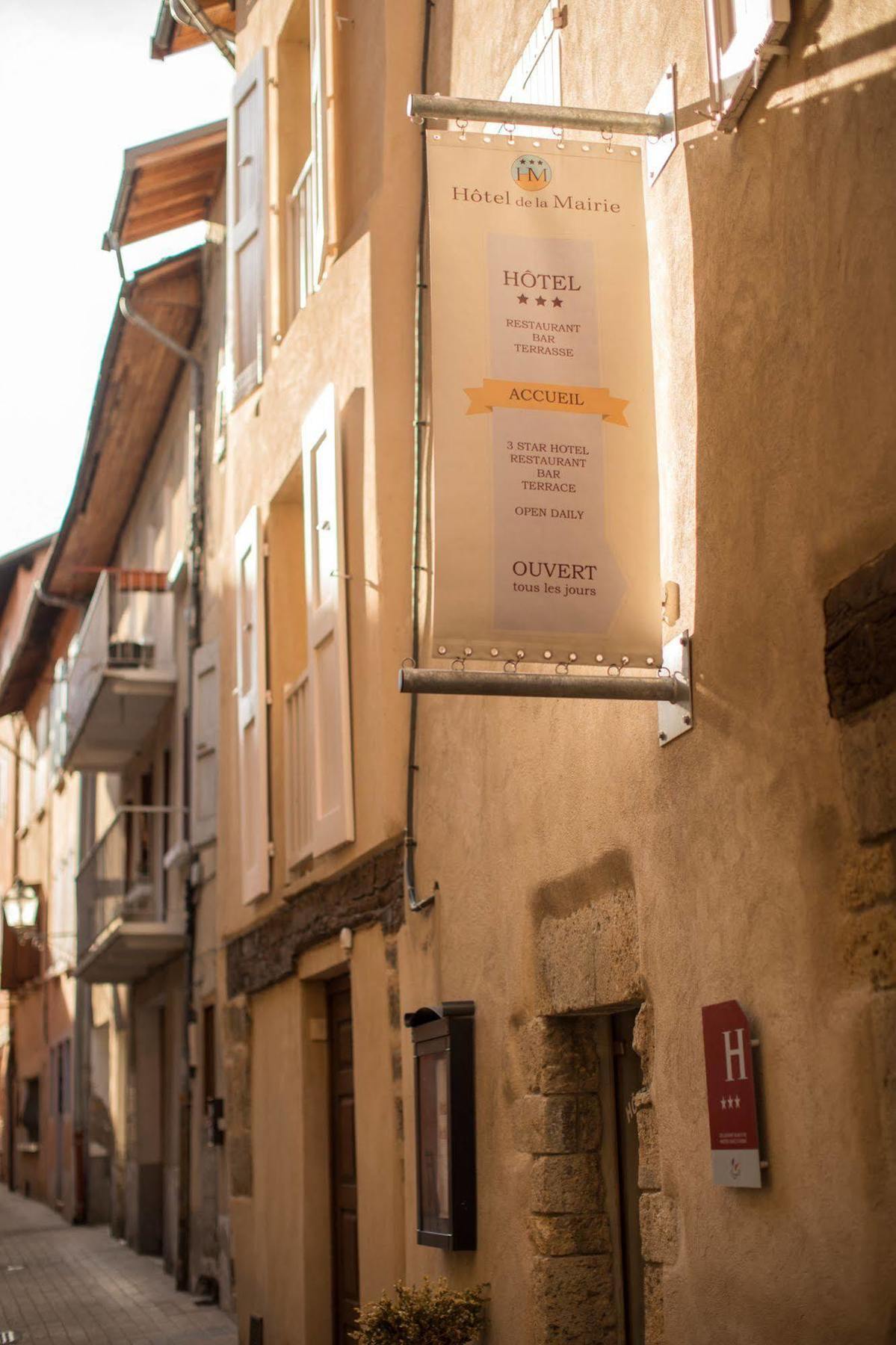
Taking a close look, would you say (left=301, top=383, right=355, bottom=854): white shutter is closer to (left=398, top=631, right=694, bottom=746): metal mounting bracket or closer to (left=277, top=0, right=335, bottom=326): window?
(left=277, top=0, right=335, bottom=326): window

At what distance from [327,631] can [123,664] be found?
8045mm

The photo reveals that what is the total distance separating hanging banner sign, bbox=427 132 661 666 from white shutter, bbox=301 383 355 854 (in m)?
3.62

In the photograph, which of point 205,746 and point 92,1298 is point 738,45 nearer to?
point 205,746

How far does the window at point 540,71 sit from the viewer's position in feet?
20.4

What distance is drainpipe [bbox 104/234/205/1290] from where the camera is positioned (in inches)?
549

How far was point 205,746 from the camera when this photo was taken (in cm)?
1355

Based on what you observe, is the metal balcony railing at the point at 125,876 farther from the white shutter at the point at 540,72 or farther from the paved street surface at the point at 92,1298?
the white shutter at the point at 540,72

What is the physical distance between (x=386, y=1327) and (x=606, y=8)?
15.2 feet

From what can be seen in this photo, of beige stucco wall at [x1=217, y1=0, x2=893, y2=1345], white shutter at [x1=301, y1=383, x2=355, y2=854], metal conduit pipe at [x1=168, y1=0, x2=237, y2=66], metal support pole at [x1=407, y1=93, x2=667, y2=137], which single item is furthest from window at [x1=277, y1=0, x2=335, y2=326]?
metal support pole at [x1=407, y1=93, x2=667, y2=137]

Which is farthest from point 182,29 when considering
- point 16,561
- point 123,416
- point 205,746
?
point 16,561

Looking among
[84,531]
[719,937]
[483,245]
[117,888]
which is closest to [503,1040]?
[719,937]

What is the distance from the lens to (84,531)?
20812 millimetres

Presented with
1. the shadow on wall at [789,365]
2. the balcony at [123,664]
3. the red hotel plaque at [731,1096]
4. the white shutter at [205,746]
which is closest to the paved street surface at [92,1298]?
the white shutter at [205,746]

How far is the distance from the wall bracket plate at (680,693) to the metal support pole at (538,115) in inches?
58.8
